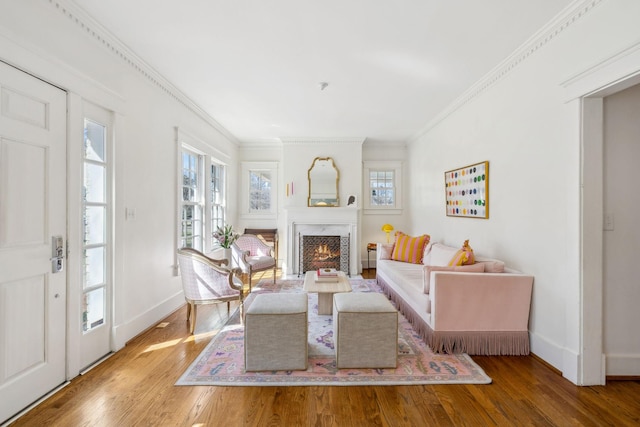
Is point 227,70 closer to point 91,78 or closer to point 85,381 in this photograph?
point 91,78

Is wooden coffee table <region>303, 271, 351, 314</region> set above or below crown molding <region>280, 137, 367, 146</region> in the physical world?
below

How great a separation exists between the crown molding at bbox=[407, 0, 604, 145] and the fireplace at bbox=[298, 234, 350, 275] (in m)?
2.96

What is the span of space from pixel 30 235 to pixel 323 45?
2.53m

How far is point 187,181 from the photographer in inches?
167

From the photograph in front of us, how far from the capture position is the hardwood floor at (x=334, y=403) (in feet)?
5.82

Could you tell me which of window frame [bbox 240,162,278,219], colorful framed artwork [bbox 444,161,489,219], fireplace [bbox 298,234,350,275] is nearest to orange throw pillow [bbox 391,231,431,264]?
colorful framed artwork [bbox 444,161,489,219]

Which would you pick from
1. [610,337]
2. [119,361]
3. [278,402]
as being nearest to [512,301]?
[610,337]

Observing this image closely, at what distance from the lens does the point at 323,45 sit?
102 inches

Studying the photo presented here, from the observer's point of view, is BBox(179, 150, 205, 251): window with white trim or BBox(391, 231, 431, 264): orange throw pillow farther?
BBox(391, 231, 431, 264): orange throw pillow

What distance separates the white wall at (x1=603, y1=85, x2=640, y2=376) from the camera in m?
2.18

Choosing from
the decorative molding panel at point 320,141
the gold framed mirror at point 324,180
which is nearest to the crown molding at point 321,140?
the decorative molding panel at point 320,141

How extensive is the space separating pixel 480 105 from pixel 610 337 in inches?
98.0

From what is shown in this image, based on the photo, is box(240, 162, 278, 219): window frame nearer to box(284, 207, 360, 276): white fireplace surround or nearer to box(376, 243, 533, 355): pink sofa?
box(284, 207, 360, 276): white fireplace surround

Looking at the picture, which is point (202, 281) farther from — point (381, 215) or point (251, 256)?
point (381, 215)
